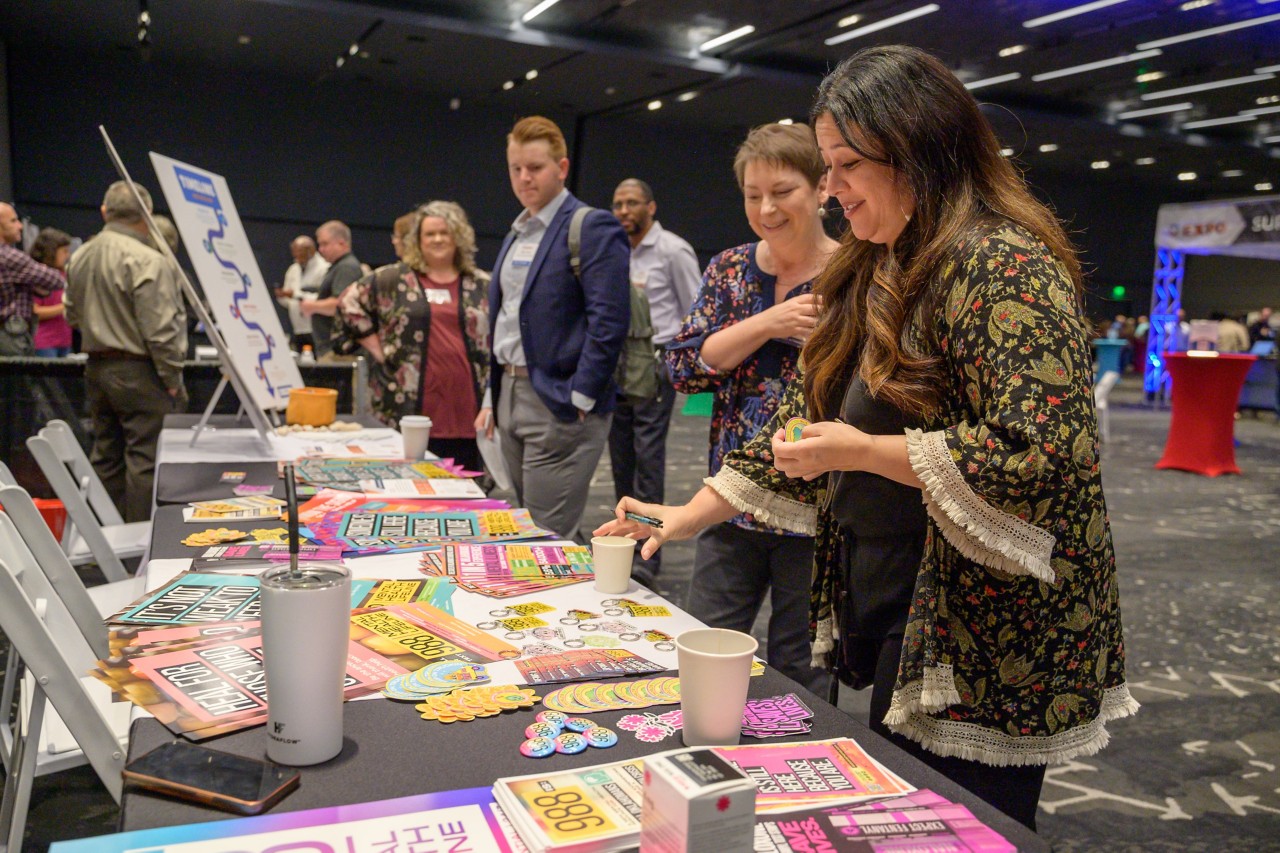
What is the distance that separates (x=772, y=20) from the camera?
9305 mm

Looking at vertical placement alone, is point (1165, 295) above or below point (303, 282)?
above

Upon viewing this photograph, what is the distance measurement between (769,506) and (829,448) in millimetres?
335

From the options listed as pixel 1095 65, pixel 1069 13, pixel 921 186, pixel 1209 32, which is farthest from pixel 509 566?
pixel 1095 65

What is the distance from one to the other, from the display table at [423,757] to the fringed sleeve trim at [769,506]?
33cm

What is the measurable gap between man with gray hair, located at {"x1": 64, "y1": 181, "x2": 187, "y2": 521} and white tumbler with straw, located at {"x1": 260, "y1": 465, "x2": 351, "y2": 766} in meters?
3.60

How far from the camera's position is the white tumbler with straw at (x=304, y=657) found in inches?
33.7

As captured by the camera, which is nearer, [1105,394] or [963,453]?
[963,453]

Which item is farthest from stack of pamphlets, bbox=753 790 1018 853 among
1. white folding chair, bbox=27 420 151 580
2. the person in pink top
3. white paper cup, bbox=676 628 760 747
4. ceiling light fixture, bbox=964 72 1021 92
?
ceiling light fixture, bbox=964 72 1021 92

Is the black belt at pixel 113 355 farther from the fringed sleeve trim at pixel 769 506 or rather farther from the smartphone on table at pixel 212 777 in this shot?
the smartphone on table at pixel 212 777

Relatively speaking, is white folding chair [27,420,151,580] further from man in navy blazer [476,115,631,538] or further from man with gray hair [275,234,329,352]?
man with gray hair [275,234,329,352]

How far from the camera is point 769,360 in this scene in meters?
2.04

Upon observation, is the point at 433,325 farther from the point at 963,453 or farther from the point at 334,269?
the point at 963,453

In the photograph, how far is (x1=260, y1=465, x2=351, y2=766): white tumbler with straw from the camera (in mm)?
857

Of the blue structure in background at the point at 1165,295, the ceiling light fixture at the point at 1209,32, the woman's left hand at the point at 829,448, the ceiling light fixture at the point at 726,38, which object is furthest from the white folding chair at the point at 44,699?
the blue structure in background at the point at 1165,295
